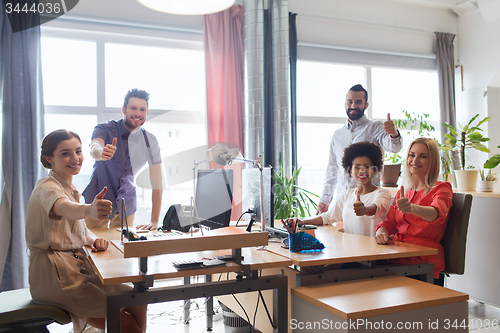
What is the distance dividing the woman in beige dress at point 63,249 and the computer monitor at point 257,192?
0.69 m

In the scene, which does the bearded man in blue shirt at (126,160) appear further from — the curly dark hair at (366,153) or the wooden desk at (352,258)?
the curly dark hair at (366,153)

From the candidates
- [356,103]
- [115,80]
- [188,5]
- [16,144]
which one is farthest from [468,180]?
[16,144]

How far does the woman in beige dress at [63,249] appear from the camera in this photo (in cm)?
162

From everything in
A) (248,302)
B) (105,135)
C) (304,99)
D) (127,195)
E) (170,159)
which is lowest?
(248,302)

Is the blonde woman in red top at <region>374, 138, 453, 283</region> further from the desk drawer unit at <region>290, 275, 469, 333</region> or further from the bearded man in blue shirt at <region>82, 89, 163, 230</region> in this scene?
the bearded man in blue shirt at <region>82, 89, 163, 230</region>

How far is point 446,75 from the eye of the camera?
5.29 m

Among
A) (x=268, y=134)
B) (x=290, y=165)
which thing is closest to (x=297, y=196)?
(x=290, y=165)

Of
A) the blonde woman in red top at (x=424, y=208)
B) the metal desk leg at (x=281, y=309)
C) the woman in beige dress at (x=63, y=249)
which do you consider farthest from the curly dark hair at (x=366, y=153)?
the woman in beige dress at (x=63, y=249)

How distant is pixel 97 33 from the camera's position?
12.9 ft

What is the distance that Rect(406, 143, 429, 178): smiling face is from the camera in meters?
2.13

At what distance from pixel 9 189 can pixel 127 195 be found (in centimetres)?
162

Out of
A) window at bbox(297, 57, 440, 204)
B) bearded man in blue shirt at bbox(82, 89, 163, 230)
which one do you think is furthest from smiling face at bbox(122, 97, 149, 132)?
window at bbox(297, 57, 440, 204)

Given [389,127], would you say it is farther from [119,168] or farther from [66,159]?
[66,159]

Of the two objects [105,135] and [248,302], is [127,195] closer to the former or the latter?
[105,135]
